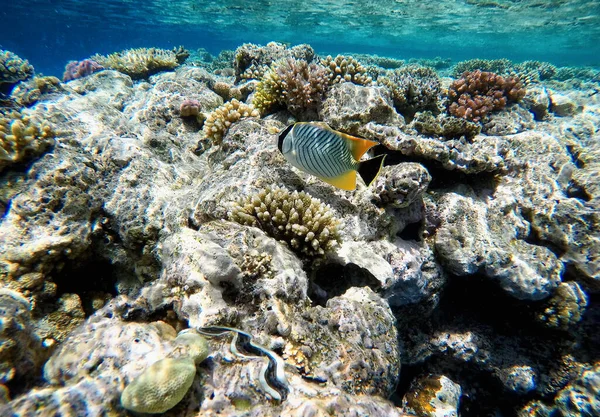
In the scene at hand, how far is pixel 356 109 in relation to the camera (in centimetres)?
416

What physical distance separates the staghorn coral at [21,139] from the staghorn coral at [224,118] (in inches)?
81.6

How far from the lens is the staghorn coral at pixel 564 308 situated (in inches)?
141

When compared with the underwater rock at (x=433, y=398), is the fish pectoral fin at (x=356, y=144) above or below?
above

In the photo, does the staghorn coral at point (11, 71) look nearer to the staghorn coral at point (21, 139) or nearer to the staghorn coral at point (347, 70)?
Answer: the staghorn coral at point (21, 139)

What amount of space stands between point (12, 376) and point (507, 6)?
35.3 meters

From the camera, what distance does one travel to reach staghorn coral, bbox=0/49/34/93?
20.1 feet

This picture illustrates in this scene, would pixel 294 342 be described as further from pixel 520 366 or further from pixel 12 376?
pixel 520 366

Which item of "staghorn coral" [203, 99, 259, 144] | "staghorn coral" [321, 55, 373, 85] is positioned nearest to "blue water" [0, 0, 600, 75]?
"staghorn coral" [321, 55, 373, 85]

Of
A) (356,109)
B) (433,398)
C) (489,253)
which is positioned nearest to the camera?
(433,398)

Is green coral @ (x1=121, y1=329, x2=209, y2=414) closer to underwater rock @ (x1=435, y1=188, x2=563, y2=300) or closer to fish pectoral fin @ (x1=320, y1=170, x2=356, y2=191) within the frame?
fish pectoral fin @ (x1=320, y1=170, x2=356, y2=191)

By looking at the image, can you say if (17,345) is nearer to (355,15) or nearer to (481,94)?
(481,94)

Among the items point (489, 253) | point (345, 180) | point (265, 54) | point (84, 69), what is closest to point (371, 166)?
point (345, 180)

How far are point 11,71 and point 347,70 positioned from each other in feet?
25.0

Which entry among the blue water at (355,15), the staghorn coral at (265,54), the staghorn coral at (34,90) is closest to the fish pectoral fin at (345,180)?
the staghorn coral at (265,54)
